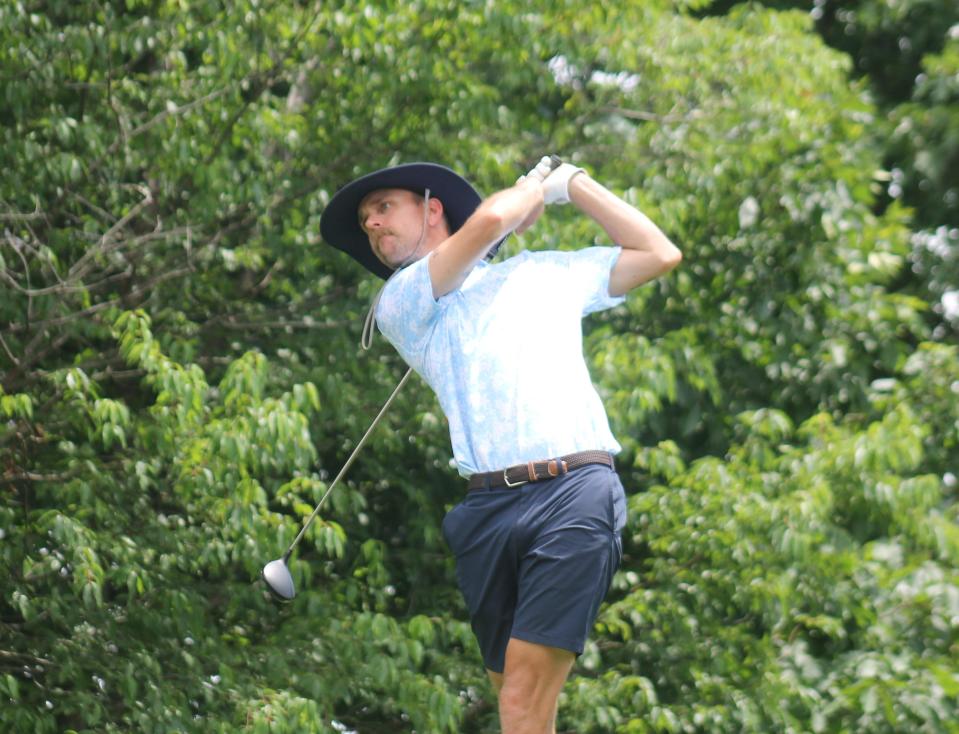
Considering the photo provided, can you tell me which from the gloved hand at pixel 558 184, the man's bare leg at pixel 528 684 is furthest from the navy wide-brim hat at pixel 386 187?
the man's bare leg at pixel 528 684

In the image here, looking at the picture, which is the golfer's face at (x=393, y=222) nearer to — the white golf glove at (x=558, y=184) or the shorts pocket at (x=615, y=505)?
the white golf glove at (x=558, y=184)

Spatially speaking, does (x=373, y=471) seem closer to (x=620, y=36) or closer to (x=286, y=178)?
(x=286, y=178)

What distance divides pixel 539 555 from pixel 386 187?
2.81 feet

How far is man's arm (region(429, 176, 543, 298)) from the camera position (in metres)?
2.73

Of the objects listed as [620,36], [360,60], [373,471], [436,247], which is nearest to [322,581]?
[373,471]

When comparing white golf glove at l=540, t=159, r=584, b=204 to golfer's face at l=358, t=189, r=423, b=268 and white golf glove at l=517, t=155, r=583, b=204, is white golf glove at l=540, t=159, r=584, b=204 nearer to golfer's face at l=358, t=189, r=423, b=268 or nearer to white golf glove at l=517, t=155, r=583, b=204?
white golf glove at l=517, t=155, r=583, b=204

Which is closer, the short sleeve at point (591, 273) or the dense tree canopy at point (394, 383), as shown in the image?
the short sleeve at point (591, 273)

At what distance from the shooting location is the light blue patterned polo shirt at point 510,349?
9.16ft

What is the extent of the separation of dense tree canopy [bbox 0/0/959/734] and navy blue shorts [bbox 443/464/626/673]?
6.62 ft

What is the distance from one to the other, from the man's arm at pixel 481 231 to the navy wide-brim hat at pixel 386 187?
0.77 feet

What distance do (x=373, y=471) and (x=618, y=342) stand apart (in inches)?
45.4

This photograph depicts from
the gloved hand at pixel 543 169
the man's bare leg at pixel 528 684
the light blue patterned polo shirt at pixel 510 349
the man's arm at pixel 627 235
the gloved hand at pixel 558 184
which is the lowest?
the man's bare leg at pixel 528 684

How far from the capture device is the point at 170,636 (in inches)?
219

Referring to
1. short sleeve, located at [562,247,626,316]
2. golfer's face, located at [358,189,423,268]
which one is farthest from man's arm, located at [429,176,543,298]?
golfer's face, located at [358,189,423,268]
